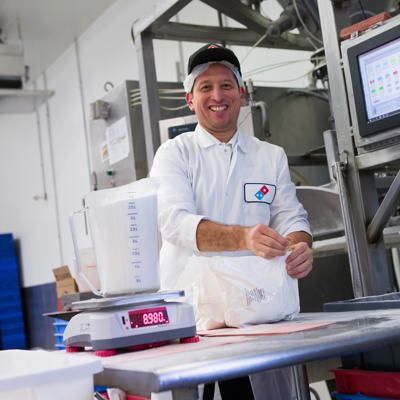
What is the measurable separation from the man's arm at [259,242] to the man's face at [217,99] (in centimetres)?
43

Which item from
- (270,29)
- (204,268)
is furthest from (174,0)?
(204,268)

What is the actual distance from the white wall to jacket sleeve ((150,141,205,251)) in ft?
8.06

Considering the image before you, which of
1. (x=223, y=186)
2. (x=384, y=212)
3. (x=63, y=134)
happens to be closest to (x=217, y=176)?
(x=223, y=186)

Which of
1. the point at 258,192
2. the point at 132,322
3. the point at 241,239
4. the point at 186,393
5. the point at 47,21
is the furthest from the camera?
the point at 47,21

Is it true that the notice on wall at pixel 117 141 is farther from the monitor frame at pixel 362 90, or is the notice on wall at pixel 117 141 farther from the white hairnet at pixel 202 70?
the monitor frame at pixel 362 90

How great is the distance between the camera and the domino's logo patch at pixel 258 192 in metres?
1.88

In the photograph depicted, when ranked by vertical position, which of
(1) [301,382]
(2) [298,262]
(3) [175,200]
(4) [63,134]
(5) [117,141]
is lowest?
(1) [301,382]

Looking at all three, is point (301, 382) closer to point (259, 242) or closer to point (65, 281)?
point (259, 242)

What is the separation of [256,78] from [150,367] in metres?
3.58

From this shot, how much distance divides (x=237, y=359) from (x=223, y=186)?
3.70 feet

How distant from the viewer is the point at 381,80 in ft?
5.99

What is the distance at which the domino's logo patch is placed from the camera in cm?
188

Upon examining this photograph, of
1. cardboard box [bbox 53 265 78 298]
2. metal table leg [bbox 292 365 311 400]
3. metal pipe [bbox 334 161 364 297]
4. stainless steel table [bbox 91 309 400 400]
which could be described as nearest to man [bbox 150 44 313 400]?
metal pipe [bbox 334 161 364 297]

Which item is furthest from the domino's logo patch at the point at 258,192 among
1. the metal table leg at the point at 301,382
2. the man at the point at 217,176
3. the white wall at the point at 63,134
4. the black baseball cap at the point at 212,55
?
the white wall at the point at 63,134
